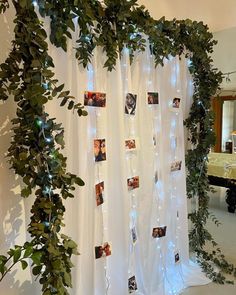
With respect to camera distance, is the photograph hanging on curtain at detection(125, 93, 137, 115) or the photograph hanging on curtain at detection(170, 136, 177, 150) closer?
the photograph hanging on curtain at detection(125, 93, 137, 115)

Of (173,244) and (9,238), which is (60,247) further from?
(173,244)

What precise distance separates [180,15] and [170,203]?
2179 mm

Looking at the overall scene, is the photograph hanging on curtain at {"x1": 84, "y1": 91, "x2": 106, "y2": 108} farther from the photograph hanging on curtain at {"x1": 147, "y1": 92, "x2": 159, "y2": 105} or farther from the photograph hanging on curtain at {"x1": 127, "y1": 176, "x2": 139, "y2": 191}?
the photograph hanging on curtain at {"x1": 127, "y1": 176, "x2": 139, "y2": 191}

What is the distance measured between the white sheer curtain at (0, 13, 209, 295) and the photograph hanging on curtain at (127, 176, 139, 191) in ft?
0.11

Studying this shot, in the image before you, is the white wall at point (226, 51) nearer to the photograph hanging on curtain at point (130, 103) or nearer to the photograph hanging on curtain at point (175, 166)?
the photograph hanging on curtain at point (175, 166)

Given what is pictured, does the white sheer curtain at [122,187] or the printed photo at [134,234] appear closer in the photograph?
the white sheer curtain at [122,187]

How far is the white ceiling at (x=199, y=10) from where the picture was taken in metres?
3.06

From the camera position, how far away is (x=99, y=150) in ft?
6.45

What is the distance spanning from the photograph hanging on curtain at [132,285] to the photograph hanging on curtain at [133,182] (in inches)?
27.6

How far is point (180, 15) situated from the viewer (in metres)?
3.40

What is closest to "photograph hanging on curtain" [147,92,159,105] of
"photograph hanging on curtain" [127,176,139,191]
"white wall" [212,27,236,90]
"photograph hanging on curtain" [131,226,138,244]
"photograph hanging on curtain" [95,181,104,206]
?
"photograph hanging on curtain" [127,176,139,191]

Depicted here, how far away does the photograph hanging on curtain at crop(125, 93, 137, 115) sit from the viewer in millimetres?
2186

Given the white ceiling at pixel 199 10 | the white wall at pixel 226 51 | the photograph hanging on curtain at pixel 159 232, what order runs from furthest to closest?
the white wall at pixel 226 51 < the white ceiling at pixel 199 10 < the photograph hanging on curtain at pixel 159 232

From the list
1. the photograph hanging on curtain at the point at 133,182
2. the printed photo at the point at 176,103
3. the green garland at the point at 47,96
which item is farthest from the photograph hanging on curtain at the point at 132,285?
the printed photo at the point at 176,103
